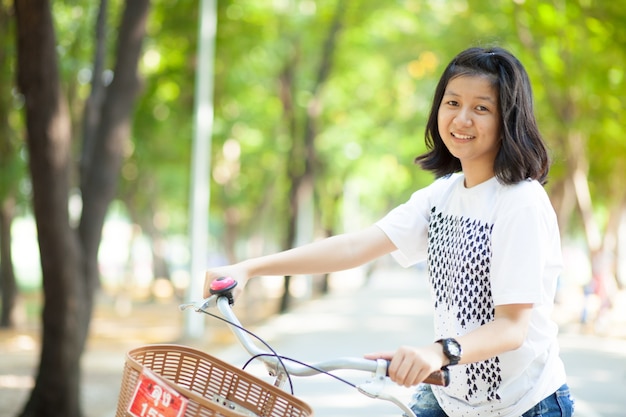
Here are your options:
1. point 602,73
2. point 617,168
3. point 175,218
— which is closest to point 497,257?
point 602,73

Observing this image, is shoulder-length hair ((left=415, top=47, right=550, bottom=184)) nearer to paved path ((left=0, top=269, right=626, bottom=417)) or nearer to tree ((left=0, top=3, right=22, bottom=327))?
paved path ((left=0, top=269, right=626, bottom=417))

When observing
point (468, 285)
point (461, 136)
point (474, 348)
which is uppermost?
point (461, 136)

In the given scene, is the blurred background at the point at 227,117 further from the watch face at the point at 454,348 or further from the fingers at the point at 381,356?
the fingers at the point at 381,356

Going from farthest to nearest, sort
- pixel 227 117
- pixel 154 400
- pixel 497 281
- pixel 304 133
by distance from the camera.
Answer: pixel 304 133
pixel 227 117
pixel 497 281
pixel 154 400

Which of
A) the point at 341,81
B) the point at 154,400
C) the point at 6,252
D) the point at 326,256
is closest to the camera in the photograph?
the point at 154,400

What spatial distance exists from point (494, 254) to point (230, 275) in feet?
2.49

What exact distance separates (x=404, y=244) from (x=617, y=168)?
85.9ft

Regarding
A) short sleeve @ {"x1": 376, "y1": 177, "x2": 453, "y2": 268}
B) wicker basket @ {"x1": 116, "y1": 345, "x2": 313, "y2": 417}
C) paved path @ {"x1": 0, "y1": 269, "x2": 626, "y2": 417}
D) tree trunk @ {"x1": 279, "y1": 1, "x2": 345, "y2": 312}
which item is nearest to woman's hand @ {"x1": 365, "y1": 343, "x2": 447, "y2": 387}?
wicker basket @ {"x1": 116, "y1": 345, "x2": 313, "y2": 417}

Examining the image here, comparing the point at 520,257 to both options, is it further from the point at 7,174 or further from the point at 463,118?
the point at 7,174

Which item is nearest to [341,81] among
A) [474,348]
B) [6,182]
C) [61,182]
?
[6,182]

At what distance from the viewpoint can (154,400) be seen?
2.10 metres

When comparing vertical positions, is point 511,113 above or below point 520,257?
above

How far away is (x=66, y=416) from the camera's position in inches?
332

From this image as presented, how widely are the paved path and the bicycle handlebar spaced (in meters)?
3.84
